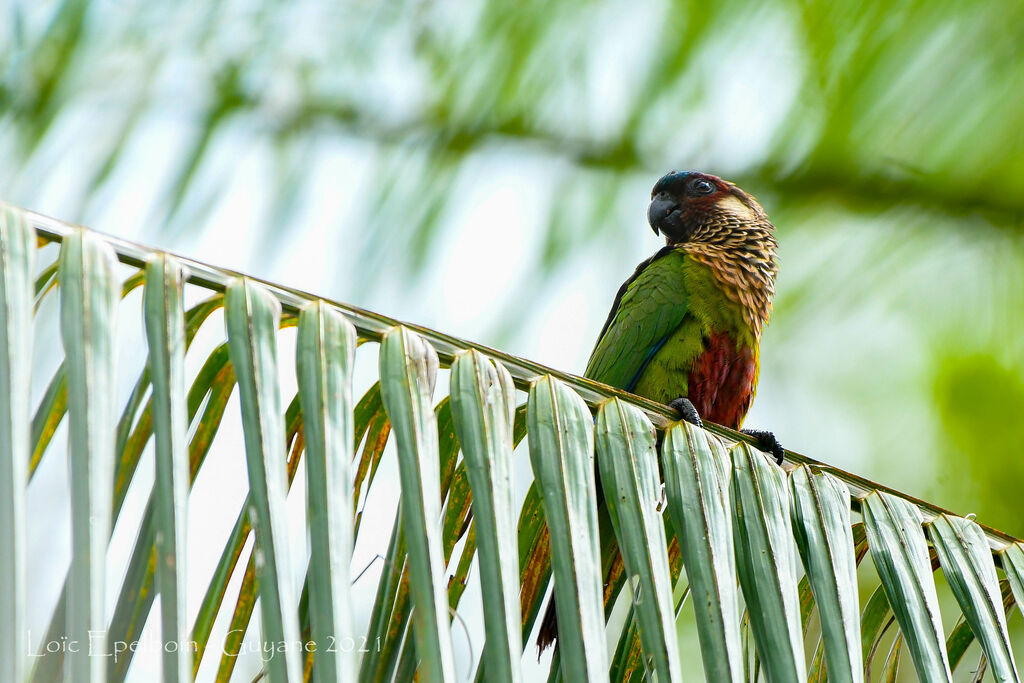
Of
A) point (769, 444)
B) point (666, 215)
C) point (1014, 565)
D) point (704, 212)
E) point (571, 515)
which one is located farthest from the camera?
point (666, 215)

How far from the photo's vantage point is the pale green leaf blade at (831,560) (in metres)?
1.28

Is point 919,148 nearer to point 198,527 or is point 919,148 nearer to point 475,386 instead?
point 475,386

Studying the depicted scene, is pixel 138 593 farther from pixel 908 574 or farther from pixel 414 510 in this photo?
pixel 908 574

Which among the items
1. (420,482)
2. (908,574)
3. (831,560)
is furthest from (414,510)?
(908,574)

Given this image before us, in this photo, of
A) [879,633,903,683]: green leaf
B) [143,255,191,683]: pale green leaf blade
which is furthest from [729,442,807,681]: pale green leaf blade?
[143,255,191,683]: pale green leaf blade

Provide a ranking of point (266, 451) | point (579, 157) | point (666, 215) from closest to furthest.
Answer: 1. point (266, 451)
2. point (579, 157)
3. point (666, 215)

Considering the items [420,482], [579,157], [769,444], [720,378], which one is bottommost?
[420,482]

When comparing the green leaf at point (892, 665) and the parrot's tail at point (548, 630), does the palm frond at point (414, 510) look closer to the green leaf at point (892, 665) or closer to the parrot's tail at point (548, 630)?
the green leaf at point (892, 665)

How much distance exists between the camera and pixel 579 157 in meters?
3.04

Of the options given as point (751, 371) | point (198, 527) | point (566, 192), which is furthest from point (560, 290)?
point (198, 527)

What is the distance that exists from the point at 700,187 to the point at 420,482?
2.60m

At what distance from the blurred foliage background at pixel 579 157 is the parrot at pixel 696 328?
16cm

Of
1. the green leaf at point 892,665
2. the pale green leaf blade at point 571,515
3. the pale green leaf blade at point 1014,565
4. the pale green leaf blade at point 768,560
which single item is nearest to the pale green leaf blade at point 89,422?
the pale green leaf blade at point 571,515

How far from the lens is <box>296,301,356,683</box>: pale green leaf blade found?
100 cm
